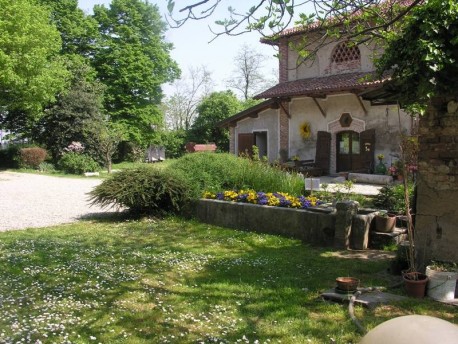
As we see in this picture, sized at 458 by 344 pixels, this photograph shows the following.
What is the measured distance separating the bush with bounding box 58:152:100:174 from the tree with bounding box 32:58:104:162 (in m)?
1.70

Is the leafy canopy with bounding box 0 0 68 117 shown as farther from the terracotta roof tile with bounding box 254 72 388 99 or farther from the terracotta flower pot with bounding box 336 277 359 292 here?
the terracotta flower pot with bounding box 336 277 359 292

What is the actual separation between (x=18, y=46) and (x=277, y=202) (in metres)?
21.3

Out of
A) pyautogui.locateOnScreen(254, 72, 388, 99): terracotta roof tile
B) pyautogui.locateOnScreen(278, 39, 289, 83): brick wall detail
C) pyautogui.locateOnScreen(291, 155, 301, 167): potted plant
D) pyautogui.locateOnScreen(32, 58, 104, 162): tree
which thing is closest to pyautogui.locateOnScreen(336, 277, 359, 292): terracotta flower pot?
pyautogui.locateOnScreen(254, 72, 388, 99): terracotta roof tile

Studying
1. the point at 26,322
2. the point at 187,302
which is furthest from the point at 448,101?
the point at 26,322

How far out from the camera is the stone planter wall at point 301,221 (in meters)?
7.83

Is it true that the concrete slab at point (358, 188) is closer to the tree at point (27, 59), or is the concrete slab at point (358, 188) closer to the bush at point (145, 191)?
the bush at point (145, 191)

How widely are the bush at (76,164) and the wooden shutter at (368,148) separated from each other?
16.8 m

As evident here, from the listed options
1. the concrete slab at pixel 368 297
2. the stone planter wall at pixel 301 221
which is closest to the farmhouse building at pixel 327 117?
the stone planter wall at pixel 301 221

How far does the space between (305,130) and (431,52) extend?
17268 millimetres

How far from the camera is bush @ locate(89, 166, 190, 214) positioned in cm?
1040

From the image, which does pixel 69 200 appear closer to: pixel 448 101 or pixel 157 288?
pixel 157 288

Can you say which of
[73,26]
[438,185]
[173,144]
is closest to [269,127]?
[438,185]

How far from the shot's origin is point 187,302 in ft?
16.7

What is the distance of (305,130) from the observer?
21.9 meters
